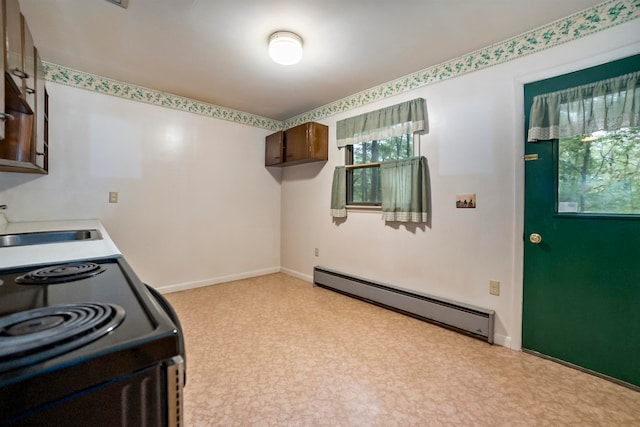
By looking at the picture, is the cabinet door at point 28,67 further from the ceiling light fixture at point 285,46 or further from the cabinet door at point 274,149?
the cabinet door at point 274,149

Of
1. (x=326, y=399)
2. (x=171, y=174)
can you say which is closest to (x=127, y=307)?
(x=326, y=399)

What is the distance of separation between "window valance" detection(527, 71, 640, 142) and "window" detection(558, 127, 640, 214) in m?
0.06

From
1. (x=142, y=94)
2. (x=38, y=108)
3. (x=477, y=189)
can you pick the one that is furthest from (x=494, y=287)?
(x=142, y=94)

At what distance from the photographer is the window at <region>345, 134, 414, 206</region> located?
9.60 ft

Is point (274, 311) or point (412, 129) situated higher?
point (412, 129)

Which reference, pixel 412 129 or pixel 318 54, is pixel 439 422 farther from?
pixel 318 54

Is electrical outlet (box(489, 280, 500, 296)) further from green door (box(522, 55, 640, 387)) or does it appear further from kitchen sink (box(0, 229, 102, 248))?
kitchen sink (box(0, 229, 102, 248))

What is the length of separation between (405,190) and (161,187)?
2846mm

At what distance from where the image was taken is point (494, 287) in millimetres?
2281

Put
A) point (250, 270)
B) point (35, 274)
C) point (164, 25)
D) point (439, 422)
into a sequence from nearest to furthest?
1. point (35, 274)
2. point (439, 422)
3. point (164, 25)
4. point (250, 270)

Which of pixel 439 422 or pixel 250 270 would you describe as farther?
pixel 250 270

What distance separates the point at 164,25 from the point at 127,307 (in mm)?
2201

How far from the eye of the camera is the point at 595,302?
1.84m

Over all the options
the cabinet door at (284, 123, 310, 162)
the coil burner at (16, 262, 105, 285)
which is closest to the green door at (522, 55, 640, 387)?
the cabinet door at (284, 123, 310, 162)
